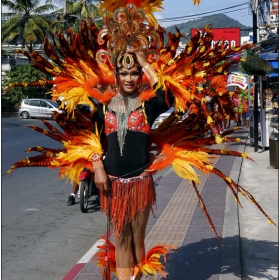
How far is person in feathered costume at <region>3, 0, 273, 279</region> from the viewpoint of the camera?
424 cm

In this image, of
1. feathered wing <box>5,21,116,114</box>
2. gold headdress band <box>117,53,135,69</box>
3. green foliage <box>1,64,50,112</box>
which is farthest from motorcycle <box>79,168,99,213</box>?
green foliage <box>1,64,50,112</box>

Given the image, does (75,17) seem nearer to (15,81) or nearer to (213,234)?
(213,234)

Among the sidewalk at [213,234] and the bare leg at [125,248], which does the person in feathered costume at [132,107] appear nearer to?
the bare leg at [125,248]

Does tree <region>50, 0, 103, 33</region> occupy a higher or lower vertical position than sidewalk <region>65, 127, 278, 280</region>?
higher

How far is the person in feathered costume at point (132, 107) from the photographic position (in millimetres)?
4242

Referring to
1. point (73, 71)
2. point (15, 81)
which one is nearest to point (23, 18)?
point (15, 81)

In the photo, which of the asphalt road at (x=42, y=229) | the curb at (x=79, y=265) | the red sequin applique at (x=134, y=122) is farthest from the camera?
the asphalt road at (x=42, y=229)

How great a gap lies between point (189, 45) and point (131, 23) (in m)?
0.55

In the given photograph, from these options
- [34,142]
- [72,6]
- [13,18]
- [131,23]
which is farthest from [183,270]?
[13,18]

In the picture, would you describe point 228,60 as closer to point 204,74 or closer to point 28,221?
point 204,74

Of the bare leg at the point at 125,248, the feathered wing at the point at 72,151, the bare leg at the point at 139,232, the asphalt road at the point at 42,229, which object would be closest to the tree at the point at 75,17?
the feathered wing at the point at 72,151

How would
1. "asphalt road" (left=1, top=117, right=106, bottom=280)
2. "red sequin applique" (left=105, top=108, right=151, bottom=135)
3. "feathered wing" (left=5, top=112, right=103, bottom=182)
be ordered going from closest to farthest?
"red sequin applique" (left=105, top=108, right=151, bottom=135)
"feathered wing" (left=5, top=112, right=103, bottom=182)
"asphalt road" (left=1, top=117, right=106, bottom=280)

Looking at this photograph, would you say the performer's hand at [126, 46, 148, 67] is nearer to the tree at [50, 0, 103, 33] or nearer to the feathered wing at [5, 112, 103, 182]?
the tree at [50, 0, 103, 33]

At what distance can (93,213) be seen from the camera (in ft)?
28.9
